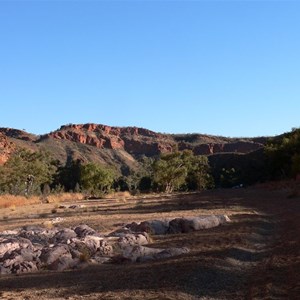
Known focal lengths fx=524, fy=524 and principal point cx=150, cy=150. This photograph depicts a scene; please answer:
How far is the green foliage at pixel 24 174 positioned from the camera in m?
60.4

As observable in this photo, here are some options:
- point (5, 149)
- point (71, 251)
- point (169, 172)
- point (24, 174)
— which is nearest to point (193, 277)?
point (71, 251)

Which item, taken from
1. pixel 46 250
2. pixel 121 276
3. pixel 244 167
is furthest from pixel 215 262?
pixel 244 167

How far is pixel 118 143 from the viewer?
15938cm

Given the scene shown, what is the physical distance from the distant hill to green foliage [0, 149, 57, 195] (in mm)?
38579

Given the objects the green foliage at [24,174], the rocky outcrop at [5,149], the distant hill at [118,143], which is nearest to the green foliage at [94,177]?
the green foliage at [24,174]

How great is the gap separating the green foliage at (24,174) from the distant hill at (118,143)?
38.6 m

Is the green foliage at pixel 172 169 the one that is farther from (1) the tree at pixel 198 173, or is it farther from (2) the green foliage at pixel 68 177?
(2) the green foliage at pixel 68 177

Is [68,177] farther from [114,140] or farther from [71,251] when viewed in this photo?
[114,140]

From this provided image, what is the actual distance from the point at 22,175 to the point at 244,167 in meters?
46.9

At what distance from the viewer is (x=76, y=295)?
8.63 m

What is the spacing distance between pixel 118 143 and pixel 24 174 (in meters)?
94.3

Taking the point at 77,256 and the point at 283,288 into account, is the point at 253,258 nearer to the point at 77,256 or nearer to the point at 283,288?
the point at 283,288

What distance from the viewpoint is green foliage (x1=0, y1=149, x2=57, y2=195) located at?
198 ft

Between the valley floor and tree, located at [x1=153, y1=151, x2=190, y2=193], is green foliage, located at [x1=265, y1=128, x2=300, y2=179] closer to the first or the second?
tree, located at [x1=153, y1=151, x2=190, y2=193]
